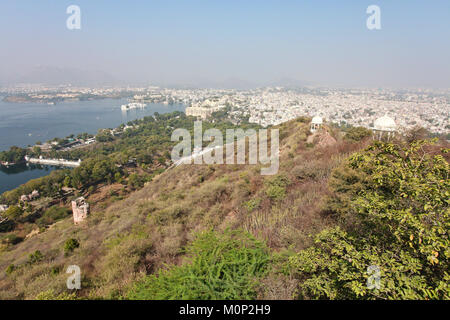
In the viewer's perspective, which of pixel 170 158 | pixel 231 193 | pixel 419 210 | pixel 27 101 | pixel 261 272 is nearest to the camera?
pixel 419 210

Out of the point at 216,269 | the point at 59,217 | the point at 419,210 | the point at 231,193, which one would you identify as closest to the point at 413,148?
the point at 419,210

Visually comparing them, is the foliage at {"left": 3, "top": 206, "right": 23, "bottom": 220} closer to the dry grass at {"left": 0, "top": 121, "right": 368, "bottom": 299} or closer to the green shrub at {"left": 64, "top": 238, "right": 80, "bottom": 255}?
the dry grass at {"left": 0, "top": 121, "right": 368, "bottom": 299}

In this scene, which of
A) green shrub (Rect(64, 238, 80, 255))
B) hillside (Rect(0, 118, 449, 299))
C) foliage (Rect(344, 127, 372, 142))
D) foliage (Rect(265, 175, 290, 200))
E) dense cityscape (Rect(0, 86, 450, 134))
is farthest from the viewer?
dense cityscape (Rect(0, 86, 450, 134))

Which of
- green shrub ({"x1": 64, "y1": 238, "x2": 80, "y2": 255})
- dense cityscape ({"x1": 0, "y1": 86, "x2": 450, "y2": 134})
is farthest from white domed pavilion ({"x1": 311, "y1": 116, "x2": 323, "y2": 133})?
green shrub ({"x1": 64, "y1": 238, "x2": 80, "y2": 255})

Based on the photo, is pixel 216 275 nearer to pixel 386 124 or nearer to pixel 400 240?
pixel 400 240
